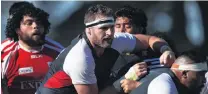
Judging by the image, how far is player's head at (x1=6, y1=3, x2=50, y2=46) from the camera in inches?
104

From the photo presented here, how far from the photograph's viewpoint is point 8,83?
108 inches

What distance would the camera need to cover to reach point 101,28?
7.86 feet

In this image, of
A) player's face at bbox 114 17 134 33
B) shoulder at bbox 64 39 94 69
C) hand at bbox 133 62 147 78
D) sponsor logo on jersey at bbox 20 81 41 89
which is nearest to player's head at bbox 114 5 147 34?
player's face at bbox 114 17 134 33

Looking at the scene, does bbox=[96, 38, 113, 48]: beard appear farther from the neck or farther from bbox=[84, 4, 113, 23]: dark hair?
the neck

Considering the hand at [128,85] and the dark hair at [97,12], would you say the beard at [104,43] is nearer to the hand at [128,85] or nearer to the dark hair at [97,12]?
the dark hair at [97,12]

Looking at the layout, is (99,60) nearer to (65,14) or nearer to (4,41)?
(65,14)

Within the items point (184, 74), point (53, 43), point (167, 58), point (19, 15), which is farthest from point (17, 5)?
point (184, 74)

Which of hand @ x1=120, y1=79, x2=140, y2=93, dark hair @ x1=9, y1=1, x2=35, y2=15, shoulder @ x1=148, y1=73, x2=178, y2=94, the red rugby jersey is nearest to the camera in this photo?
shoulder @ x1=148, y1=73, x2=178, y2=94

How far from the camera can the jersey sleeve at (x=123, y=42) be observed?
252 cm

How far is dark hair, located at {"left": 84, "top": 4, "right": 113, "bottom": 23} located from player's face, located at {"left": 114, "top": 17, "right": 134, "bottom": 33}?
0.20 metres

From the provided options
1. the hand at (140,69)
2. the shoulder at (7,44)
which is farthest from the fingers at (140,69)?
the shoulder at (7,44)

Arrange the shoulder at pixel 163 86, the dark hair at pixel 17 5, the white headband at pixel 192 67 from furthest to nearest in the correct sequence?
the dark hair at pixel 17 5, the white headband at pixel 192 67, the shoulder at pixel 163 86

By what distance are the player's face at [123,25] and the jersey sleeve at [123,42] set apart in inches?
4.3

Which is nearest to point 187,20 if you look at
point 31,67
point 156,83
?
point 156,83
